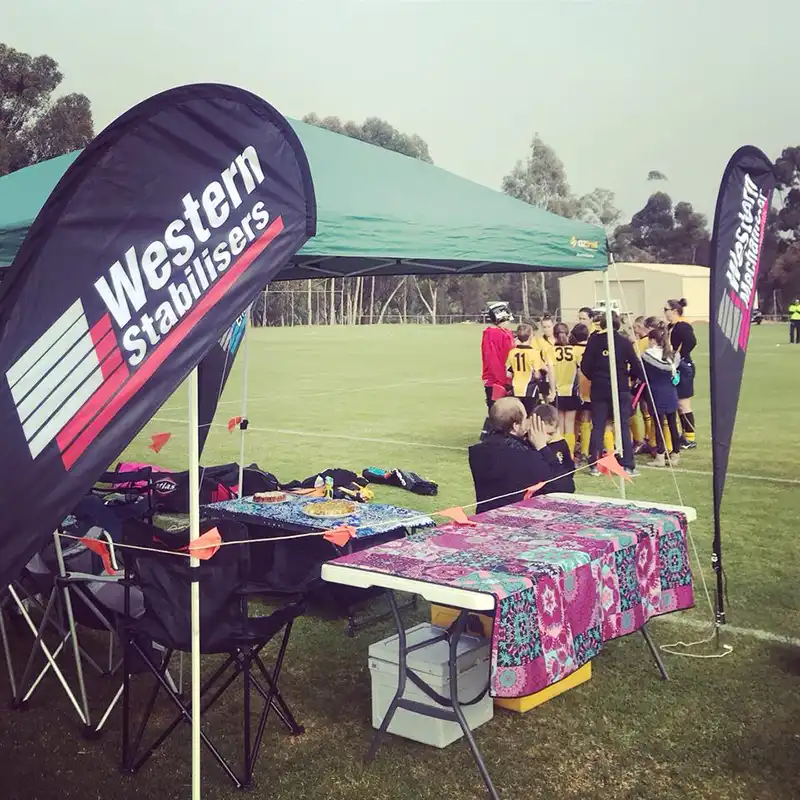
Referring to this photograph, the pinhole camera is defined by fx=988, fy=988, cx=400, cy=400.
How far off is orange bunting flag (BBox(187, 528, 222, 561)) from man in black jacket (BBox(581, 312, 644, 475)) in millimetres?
6058

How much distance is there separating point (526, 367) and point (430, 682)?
242 inches

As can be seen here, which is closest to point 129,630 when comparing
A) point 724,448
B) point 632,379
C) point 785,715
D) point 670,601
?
point 670,601

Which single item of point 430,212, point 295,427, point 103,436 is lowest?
point 295,427

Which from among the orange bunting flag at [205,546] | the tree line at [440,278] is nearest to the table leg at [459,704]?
the orange bunting flag at [205,546]

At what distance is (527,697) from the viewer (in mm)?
3730

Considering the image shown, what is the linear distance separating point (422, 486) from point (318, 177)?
4219 millimetres

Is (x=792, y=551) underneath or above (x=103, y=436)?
underneath

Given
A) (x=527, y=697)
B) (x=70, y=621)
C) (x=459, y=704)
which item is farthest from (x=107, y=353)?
(x=527, y=697)

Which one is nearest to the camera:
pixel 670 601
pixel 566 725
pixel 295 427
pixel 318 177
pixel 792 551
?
pixel 566 725

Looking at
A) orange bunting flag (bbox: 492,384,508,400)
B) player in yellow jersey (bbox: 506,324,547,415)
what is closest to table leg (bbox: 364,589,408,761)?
player in yellow jersey (bbox: 506,324,547,415)

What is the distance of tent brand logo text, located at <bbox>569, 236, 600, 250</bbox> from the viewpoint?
5.20 meters

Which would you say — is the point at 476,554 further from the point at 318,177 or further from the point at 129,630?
the point at 318,177

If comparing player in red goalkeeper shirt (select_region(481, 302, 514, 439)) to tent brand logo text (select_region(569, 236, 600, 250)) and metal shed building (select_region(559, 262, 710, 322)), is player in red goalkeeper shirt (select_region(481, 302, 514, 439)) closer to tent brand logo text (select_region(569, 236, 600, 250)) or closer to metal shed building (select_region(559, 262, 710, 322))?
tent brand logo text (select_region(569, 236, 600, 250))

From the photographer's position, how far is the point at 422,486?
8242 millimetres
